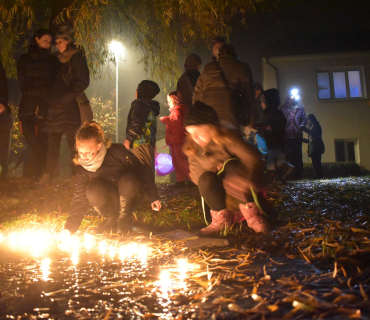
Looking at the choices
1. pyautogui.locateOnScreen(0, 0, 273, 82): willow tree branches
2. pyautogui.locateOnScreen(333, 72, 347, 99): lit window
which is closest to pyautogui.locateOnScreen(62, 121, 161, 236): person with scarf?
pyautogui.locateOnScreen(0, 0, 273, 82): willow tree branches

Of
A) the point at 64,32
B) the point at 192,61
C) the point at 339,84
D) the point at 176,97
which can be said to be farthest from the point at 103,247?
the point at 339,84

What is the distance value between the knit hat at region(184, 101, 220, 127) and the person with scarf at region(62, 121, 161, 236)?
0.89 metres

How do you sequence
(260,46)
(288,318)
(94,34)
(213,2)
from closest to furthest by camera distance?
(288,318) < (213,2) < (94,34) < (260,46)

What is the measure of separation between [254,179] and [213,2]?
10.0ft

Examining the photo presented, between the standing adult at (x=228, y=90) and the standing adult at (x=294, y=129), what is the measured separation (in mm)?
5388

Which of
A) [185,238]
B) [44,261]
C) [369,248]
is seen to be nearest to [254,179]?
[185,238]

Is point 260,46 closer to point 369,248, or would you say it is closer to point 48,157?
point 48,157

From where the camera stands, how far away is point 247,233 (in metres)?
3.62

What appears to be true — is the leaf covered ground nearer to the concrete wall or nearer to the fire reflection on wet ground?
the fire reflection on wet ground

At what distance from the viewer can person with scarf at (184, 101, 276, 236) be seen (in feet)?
11.7

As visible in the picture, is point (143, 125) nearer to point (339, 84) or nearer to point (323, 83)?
point (323, 83)

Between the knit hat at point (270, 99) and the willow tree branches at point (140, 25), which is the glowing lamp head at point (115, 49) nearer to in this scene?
the willow tree branches at point (140, 25)

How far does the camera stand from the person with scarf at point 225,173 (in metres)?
3.56

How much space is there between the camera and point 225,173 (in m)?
3.64
